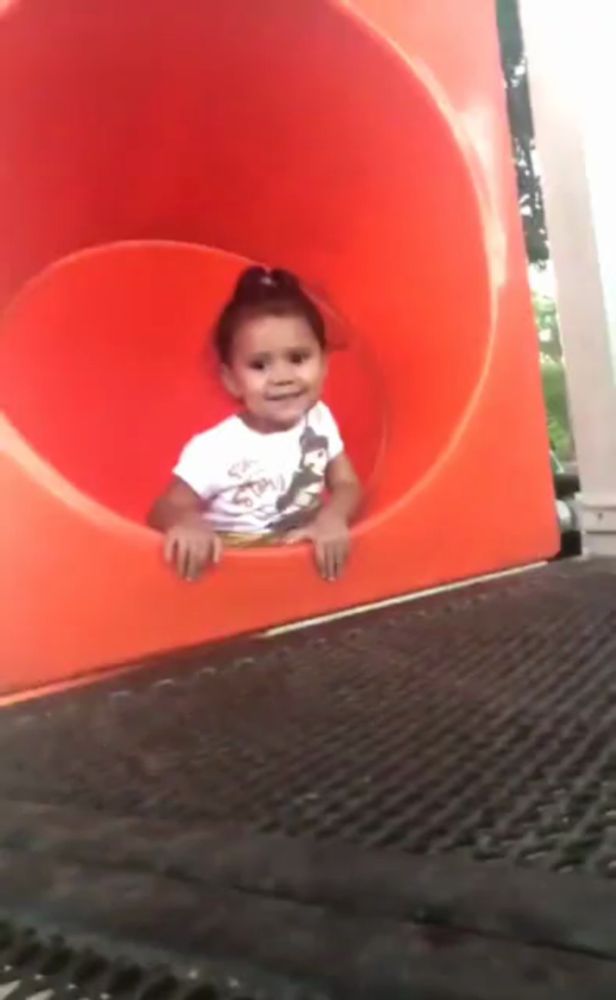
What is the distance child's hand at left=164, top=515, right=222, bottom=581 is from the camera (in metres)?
0.99

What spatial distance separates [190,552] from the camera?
986 mm

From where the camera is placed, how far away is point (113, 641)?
3.10 feet

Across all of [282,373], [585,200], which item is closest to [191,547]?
[282,373]

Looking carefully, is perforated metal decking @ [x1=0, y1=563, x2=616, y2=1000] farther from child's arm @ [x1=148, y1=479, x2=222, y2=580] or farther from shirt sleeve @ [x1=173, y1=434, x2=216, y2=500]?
shirt sleeve @ [x1=173, y1=434, x2=216, y2=500]

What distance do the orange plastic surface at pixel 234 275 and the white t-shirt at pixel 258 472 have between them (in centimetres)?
7

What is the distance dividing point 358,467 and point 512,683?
0.68 metres

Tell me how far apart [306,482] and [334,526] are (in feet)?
0.62

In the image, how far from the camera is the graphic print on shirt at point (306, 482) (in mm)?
1270

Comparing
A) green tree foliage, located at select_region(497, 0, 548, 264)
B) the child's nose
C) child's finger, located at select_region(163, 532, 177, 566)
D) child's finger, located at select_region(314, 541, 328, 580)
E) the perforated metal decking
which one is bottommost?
the perforated metal decking

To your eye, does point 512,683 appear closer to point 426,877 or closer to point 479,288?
point 426,877

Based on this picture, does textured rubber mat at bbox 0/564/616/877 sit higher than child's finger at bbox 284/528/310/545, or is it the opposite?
child's finger at bbox 284/528/310/545

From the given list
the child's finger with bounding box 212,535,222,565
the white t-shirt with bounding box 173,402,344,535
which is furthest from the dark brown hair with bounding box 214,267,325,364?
the child's finger with bounding box 212,535,222,565

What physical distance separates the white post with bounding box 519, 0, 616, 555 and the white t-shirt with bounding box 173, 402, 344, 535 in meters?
0.32

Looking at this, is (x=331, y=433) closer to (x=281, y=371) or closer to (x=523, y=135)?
(x=281, y=371)
